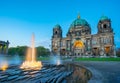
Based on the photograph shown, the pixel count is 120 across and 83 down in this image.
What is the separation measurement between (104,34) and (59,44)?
3092 centimetres

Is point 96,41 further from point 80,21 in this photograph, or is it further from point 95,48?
point 80,21

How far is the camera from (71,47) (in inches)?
3346

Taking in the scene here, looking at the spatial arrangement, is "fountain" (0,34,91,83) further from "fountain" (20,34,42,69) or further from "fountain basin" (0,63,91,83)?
"fountain" (20,34,42,69)

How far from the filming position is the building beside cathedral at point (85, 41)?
72.4 m

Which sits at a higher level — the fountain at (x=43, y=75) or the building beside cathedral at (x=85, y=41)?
the building beside cathedral at (x=85, y=41)

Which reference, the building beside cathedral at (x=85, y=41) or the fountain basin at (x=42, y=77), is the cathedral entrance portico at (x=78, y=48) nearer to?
the building beside cathedral at (x=85, y=41)

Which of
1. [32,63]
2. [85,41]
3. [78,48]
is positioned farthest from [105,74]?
[78,48]

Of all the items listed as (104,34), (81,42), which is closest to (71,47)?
(81,42)

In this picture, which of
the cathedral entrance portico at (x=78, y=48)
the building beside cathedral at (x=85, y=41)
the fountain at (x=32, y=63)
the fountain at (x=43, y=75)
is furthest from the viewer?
the cathedral entrance portico at (x=78, y=48)

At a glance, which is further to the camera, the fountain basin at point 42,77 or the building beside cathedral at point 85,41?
the building beside cathedral at point 85,41

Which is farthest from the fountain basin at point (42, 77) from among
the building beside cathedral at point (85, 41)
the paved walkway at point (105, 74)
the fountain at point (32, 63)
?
the building beside cathedral at point (85, 41)

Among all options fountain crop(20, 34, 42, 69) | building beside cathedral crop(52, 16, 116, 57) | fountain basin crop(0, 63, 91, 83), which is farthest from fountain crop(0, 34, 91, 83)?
building beside cathedral crop(52, 16, 116, 57)

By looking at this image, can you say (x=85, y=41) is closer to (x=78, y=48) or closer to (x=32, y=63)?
(x=78, y=48)

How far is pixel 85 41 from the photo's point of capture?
8044 centimetres
